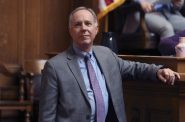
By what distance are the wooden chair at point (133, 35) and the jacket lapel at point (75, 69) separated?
239 centimetres

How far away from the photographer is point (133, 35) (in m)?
5.13

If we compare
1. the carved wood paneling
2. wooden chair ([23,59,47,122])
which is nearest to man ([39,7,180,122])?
wooden chair ([23,59,47,122])

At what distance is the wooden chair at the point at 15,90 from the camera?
4918 millimetres

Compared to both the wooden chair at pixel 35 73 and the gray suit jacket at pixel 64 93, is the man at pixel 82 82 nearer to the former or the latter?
the gray suit jacket at pixel 64 93

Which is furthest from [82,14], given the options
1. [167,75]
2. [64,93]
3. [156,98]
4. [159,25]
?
[159,25]

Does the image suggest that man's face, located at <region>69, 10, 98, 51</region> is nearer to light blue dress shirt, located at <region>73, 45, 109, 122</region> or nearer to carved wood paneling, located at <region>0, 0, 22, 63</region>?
light blue dress shirt, located at <region>73, 45, 109, 122</region>

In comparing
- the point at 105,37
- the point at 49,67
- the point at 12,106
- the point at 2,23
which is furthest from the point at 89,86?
the point at 2,23

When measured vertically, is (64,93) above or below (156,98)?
above

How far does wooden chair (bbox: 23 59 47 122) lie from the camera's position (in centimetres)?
511

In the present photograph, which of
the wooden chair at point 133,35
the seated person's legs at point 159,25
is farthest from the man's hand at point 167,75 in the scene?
the wooden chair at point 133,35

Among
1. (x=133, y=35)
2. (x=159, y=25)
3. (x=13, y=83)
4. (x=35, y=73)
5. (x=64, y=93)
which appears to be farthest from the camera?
(x=13, y=83)

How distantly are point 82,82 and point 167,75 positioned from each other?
18.9 inches

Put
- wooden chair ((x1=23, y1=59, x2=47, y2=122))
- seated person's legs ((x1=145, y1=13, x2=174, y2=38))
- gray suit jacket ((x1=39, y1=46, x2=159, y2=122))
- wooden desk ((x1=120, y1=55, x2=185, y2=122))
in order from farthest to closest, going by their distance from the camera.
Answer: wooden chair ((x1=23, y1=59, x2=47, y2=122)) → seated person's legs ((x1=145, y1=13, x2=174, y2=38)) → wooden desk ((x1=120, y1=55, x2=185, y2=122)) → gray suit jacket ((x1=39, y1=46, x2=159, y2=122))

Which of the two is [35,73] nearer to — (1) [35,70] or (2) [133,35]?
(1) [35,70]
